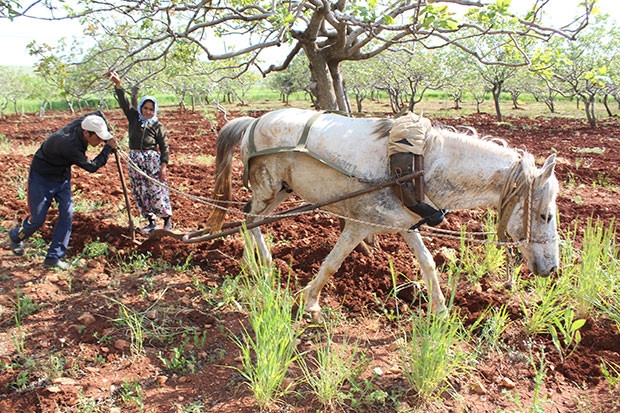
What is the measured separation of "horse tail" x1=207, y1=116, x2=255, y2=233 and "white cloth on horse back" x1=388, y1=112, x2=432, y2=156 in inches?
65.5

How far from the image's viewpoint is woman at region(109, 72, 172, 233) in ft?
17.5

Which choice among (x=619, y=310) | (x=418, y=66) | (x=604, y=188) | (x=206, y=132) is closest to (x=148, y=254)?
(x=619, y=310)

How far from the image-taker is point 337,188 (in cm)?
363

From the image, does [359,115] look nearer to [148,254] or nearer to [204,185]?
[148,254]

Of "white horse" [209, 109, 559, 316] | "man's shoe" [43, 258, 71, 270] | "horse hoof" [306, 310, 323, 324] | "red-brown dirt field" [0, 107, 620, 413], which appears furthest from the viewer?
"man's shoe" [43, 258, 71, 270]

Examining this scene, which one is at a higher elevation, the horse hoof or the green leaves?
the green leaves

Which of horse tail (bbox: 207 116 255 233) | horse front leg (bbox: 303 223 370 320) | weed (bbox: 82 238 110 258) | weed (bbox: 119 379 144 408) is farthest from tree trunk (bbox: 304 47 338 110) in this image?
weed (bbox: 119 379 144 408)

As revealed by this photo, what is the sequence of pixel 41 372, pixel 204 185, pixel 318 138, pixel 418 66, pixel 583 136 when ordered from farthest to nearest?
pixel 418 66 → pixel 583 136 → pixel 204 185 → pixel 318 138 → pixel 41 372

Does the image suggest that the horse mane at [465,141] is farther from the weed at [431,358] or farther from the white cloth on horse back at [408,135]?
the weed at [431,358]

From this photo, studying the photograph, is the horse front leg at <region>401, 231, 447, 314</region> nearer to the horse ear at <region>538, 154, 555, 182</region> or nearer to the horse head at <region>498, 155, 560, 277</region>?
the horse head at <region>498, 155, 560, 277</region>

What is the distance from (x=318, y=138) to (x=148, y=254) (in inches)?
93.7

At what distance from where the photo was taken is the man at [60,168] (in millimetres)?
4203

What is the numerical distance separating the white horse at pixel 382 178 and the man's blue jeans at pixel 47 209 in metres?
1.93

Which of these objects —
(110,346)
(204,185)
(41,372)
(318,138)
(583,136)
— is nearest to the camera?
(41,372)
